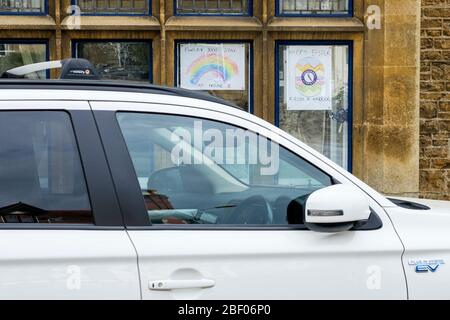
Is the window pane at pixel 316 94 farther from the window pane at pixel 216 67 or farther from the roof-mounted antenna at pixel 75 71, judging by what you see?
the roof-mounted antenna at pixel 75 71

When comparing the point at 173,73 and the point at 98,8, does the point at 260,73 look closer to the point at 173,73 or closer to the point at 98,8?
the point at 173,73

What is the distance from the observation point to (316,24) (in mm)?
10578

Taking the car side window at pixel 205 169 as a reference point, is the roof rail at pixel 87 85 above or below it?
above

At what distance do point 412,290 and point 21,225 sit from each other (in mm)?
1563

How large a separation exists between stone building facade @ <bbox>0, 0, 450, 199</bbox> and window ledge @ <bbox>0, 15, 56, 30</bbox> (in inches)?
0.7

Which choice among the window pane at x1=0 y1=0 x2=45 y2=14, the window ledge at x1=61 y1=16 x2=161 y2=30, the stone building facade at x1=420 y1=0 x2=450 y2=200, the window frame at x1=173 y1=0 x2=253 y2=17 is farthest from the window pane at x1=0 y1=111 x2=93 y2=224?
the stone building facade at x1=420 y1=0 x2=450 y2=200

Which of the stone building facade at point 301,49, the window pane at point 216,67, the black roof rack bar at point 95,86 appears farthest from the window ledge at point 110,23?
the black roof rack bar at point 95,86

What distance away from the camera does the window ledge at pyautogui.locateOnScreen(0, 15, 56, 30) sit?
33.9 ft

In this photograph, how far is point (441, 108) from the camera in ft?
34.9

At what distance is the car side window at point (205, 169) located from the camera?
3.52 meters

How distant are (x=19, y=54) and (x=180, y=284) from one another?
25.8 ft

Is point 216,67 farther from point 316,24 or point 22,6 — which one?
point 22,6

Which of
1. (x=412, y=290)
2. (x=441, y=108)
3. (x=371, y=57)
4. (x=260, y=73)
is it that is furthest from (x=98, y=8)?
(x=412, y=290)

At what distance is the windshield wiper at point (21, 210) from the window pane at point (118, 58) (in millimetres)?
7337
